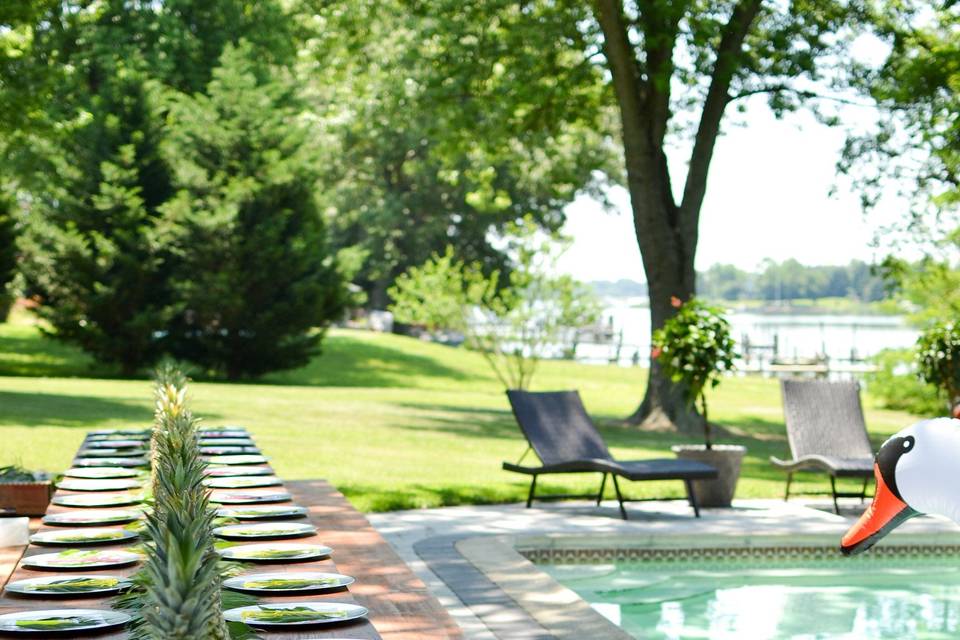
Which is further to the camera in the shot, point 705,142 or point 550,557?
point 705,142

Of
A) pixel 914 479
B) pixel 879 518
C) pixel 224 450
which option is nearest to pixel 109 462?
pixel 224 450

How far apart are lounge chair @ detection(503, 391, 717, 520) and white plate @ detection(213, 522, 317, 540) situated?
5.21 meters

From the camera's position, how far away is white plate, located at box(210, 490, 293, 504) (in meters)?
4.79

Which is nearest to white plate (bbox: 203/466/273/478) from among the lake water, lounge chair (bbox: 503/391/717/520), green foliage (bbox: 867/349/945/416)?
lounge chair (bbox: 503/391/717/520)

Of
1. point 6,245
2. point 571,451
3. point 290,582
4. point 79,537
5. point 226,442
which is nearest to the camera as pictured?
point 290,582

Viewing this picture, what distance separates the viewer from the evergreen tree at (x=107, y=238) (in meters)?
24.3

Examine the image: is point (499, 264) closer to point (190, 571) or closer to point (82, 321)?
point (82, 321)

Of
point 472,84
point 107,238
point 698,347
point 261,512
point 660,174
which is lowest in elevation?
point 261,512

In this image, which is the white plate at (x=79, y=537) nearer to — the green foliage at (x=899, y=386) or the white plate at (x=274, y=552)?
the white plate at (x=274, y=552)

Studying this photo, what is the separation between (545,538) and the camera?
27.3 ft

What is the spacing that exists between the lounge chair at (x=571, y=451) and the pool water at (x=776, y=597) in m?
1.03

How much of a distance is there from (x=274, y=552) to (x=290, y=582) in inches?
17.6

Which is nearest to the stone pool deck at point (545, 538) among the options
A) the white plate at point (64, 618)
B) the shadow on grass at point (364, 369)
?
the white plate at point (64, 618)

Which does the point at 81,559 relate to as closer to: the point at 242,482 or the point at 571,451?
the point at 242,482
